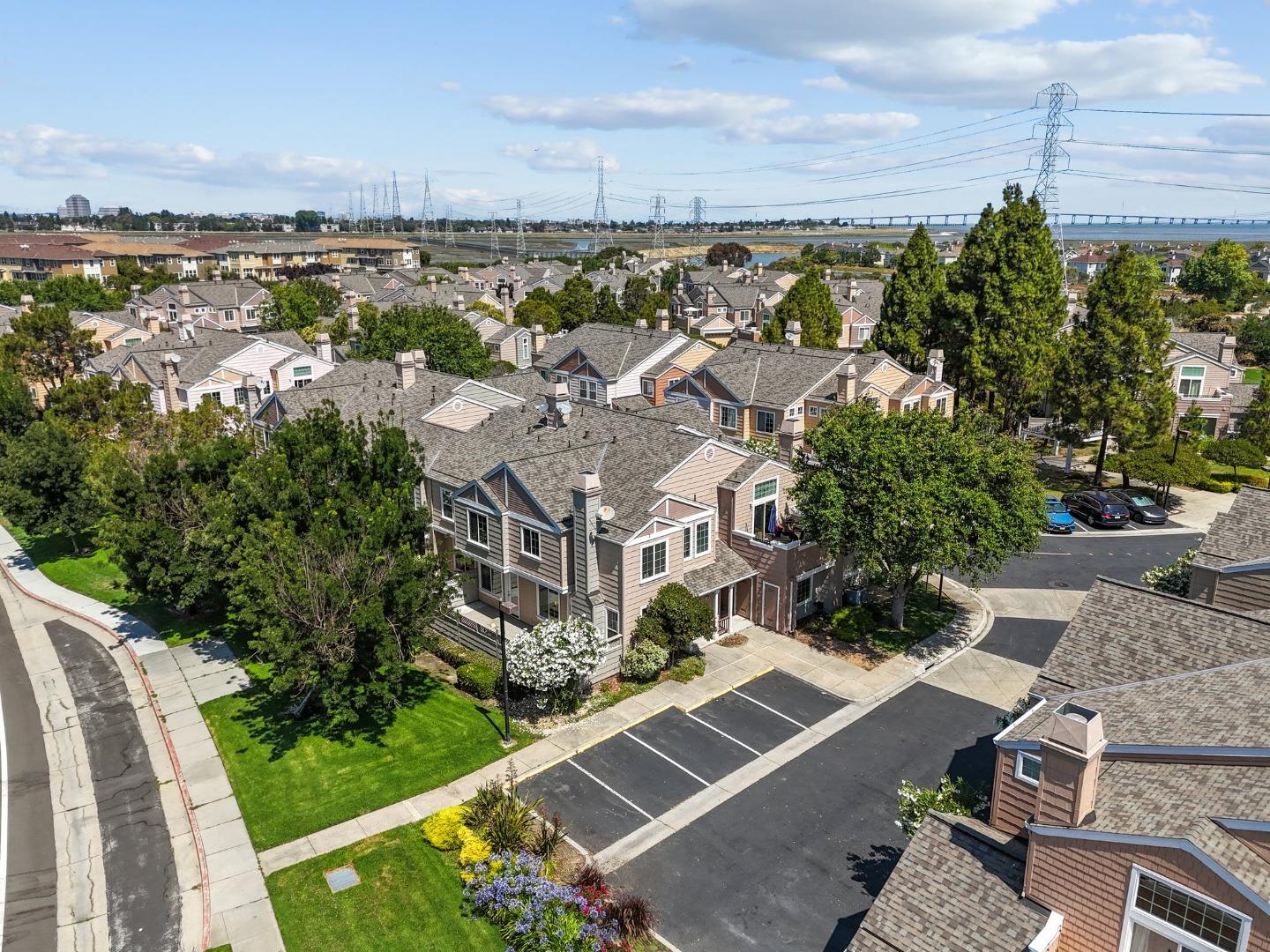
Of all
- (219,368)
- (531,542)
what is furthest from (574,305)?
(531,542)

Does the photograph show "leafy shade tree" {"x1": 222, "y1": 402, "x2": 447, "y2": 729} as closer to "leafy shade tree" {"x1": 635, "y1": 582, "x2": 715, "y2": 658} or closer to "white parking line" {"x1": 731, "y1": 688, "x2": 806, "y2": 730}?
"leafy shade tree" {"x1": 635, "y1": 582, "x2": 715, "y2": 658}

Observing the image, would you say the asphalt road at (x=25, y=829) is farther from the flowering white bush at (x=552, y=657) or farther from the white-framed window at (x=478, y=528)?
the white-framed window at (x=478, y=528)

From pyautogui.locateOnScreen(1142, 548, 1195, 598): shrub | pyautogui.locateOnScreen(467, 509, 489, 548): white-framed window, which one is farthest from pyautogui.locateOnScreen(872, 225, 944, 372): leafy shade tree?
pyautogui.locateOnScreen(467, 509, 489, 548): white-framed window

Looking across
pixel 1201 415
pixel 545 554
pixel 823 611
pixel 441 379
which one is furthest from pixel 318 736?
pixel 1201 415

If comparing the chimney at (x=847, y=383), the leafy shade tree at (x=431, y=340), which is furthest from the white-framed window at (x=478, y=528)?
the leafy shade tree at (x=431, y=340)

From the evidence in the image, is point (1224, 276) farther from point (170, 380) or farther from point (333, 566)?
point (333, 566)
